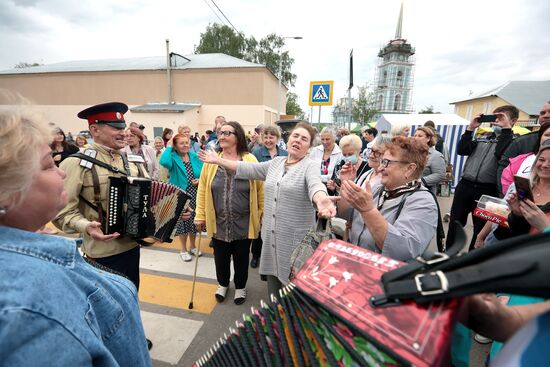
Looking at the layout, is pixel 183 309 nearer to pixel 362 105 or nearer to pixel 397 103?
pixel 362 105

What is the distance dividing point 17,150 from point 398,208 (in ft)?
6.17

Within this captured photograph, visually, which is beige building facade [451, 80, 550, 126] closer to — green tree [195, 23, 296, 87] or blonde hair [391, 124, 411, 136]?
green tree [195, 23, 296, 87]

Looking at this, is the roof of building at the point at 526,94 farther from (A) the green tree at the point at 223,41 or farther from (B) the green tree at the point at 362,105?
(A) the green tree at the point at 223,41

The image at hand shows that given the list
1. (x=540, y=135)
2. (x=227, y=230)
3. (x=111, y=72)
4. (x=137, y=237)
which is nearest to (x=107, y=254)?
(x=137, y=237)

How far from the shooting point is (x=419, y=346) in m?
0.56

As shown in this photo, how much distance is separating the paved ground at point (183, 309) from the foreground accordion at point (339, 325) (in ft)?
5.71

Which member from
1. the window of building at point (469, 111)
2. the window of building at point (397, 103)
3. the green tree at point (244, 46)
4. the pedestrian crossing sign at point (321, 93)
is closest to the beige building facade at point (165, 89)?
the green tree at point (244, 46)

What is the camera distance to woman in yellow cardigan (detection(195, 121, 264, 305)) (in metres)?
2.87

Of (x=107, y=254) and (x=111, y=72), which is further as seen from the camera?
(x=111, y=72)

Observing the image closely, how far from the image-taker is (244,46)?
34.4 meters

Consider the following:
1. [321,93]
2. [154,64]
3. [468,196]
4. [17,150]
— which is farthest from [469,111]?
[17,150]

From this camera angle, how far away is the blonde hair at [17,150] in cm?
70

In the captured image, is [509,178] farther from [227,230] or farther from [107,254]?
[107,254]

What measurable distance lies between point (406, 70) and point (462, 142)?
234ft
